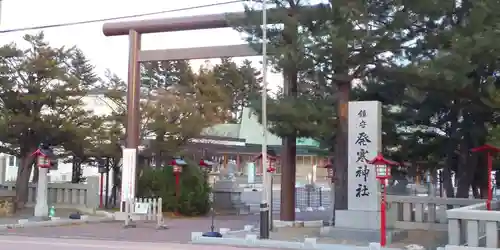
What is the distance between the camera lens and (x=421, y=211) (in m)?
19.0

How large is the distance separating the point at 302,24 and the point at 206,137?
16306 millimetres

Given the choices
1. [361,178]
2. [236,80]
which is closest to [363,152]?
[361,178]

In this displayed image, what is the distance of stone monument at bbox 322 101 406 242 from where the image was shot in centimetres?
1645

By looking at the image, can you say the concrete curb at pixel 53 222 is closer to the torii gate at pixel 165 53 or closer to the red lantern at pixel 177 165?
the torii gate at pixel 165 53

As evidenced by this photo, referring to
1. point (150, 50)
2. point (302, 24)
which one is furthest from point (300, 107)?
point (150, 50)

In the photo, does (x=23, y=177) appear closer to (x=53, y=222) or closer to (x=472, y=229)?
(x=53, y=222)

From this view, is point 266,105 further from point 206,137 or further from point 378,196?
point 206,137

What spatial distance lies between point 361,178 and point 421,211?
3308 millimetres

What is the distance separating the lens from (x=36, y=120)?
2466cm

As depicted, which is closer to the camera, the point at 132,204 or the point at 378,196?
the point at 378,196

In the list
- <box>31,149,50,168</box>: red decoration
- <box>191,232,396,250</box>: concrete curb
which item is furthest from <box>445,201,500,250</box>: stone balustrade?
<box>31,149,50,168</box>: red decoration

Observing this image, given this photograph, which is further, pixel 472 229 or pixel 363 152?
pixel 363 152

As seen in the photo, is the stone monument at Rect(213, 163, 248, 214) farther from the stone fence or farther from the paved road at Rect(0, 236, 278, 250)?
the paved road at Rect(0, 236, 278, 250)

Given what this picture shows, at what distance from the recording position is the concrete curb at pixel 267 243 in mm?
14673
